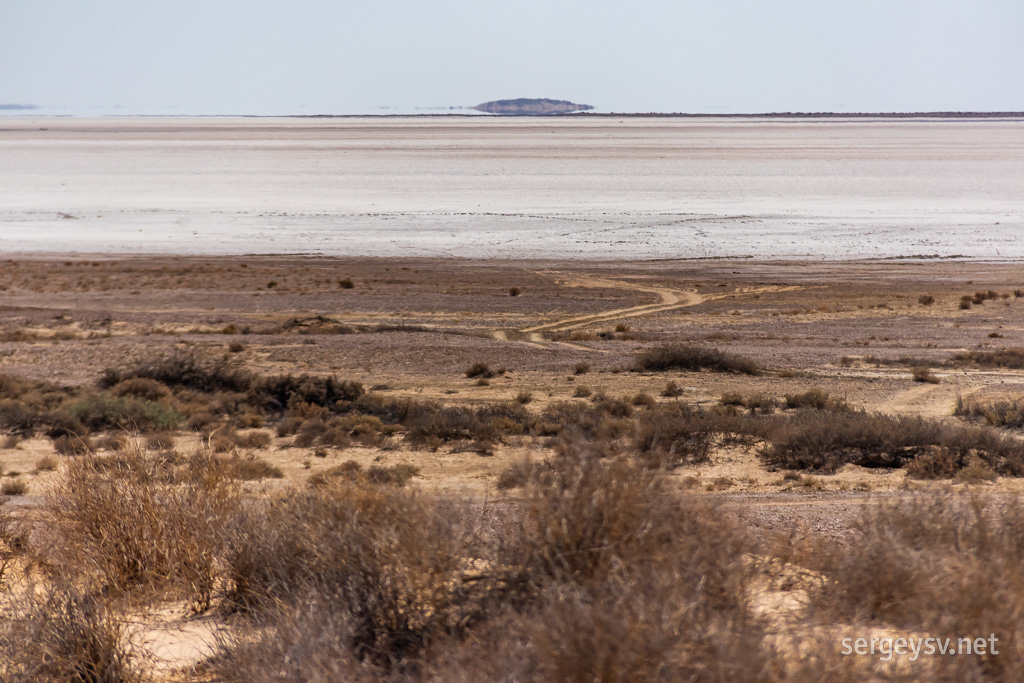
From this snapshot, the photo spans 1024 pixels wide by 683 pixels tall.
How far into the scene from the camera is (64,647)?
3.85 meters

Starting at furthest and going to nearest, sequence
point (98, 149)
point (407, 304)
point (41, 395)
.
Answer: point (98, 149)
point (407, 304)
point (41, 395)

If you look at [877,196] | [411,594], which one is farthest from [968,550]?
[877,196]

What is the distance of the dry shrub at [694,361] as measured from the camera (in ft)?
56.1

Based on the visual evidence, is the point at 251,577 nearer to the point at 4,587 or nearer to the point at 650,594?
the point at 4,587

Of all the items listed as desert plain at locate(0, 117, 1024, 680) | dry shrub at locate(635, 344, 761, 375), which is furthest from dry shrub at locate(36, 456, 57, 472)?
dry shrub at locate(635, 344, 761, 375)

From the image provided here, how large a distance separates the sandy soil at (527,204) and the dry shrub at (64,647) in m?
32.2

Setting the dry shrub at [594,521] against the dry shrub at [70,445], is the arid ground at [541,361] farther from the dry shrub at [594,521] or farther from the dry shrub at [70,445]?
the dry shrub at [594,521]

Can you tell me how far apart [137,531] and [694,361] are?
14.1 meters

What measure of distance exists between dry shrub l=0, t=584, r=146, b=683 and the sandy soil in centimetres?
3216

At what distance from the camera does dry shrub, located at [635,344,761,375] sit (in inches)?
673

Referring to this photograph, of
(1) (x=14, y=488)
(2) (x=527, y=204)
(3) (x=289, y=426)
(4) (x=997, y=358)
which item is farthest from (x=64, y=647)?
(2) (x=527, y=204)

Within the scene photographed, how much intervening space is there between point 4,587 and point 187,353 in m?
13.8

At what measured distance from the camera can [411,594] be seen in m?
3.69

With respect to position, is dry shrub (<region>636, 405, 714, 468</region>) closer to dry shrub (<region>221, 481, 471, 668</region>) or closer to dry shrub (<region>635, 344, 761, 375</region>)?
dry shrub (<region>635, 344, 761, 375</region>)
